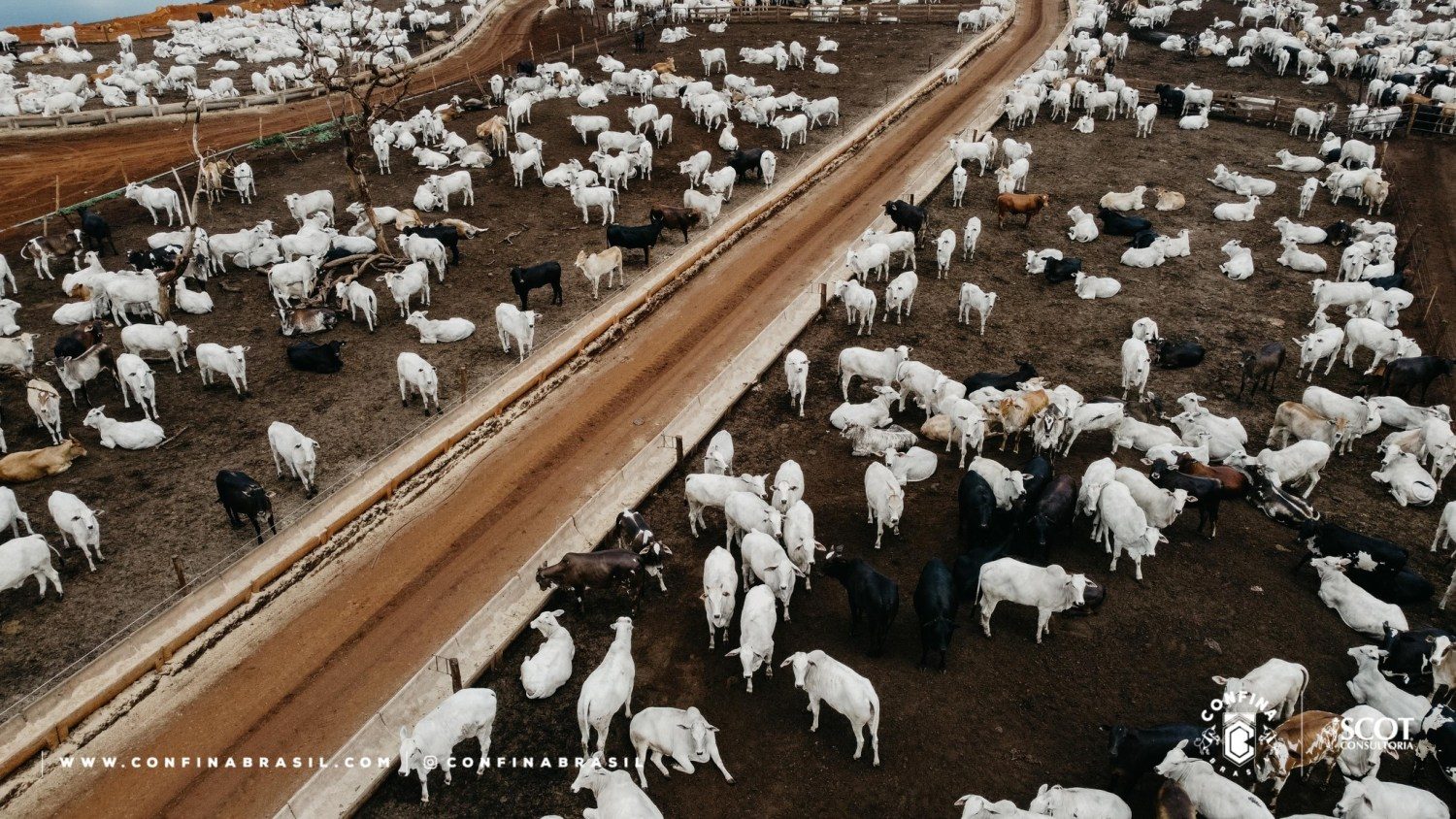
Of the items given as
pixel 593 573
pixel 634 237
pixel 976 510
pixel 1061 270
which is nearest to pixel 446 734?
pixel 593 573

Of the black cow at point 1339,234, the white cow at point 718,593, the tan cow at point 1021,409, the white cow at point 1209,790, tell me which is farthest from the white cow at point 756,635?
the black cow at point 1339,234

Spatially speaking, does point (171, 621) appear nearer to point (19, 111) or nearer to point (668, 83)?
point (668, 83)

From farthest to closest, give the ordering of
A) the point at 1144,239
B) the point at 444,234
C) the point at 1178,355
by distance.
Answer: the point at 1144,239 < the point at 444,234 < the point at 1178,355

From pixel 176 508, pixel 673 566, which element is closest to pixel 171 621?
pixel 176 508

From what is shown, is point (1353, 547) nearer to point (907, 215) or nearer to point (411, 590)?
point (411, 590)

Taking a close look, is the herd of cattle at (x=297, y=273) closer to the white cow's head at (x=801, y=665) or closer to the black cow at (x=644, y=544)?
the black cow at (x=644, y=544)

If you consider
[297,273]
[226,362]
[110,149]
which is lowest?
[226,362]
